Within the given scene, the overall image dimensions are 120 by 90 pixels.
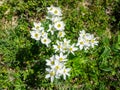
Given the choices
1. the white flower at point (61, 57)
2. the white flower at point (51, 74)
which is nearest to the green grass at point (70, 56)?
the white flower at point (51, 74)

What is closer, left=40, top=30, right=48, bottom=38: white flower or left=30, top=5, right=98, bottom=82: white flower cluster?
left=30, top=5, right=98, bottom=82: white flower cluster

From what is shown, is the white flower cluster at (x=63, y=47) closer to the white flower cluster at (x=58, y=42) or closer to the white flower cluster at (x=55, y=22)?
the white flower cluster at (x=58, y=42)

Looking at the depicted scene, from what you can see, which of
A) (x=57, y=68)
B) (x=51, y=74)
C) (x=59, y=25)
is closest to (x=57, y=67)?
(x=57, y=68)

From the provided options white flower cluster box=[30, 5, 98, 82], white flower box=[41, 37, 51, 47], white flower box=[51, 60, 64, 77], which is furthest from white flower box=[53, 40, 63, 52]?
white flower box=[51, 60, 64, 77]

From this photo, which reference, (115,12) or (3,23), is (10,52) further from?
(115,12)

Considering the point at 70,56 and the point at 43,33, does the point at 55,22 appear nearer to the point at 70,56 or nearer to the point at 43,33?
the point at 43,33

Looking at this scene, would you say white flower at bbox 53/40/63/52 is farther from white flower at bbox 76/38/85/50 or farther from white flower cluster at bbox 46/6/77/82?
white flower at bbox 76/38/85/50

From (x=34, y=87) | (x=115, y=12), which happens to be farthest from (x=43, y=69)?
(x=115, y=12)

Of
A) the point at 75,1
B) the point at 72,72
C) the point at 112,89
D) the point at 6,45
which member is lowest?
the point at 112,89
